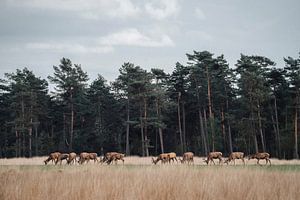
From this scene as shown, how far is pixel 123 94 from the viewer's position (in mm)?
61906

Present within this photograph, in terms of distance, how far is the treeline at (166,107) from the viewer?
166ft

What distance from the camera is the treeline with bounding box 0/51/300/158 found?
50656mm

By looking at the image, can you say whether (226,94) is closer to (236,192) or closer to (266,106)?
(266,106)

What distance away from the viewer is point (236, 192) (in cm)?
723

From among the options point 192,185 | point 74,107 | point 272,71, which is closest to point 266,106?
point 272,71

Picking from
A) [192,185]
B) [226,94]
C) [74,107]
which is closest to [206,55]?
[226,94]

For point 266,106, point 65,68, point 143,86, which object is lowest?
point 266,106

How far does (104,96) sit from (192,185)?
5624cm

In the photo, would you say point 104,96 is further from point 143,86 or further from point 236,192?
point 236,192

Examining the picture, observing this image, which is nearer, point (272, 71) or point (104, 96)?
point (272, 71)

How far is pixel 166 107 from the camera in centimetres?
5588

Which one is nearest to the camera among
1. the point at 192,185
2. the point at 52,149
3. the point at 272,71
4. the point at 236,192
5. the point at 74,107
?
the point at 236,192

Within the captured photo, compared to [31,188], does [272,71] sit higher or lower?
higher

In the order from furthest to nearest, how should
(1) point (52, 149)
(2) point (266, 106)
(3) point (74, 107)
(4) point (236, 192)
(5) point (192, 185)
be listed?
(1) point (52, 149), (3) point (74, 107), (2) point (266, 106), (5) point (192, 185), (4) point (236, 192)
